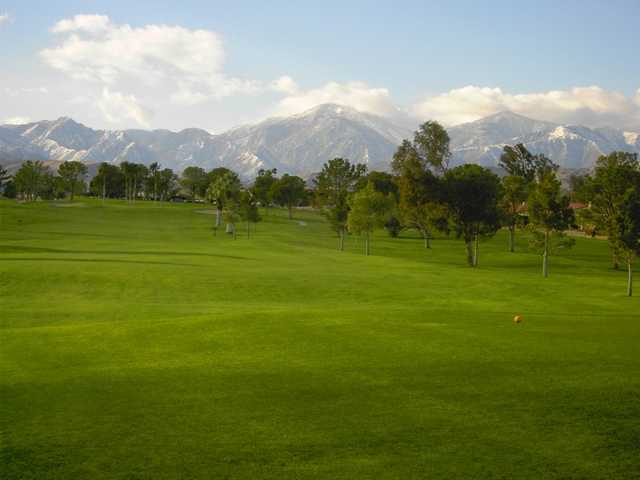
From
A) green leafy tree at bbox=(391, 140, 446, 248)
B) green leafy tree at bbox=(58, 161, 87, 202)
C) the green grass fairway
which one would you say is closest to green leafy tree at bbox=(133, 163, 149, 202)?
green leafy tree at bbox=(58, 161, 87, 202)

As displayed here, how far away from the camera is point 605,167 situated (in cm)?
4853

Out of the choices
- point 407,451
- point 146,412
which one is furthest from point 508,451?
point 146,412

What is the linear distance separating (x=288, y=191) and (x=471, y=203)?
8814 centimetres

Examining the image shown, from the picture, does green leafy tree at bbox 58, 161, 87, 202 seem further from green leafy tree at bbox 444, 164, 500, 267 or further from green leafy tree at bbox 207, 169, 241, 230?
green leafy tree at bbox 444, 164, 500, 267

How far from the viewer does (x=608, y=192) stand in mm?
46625

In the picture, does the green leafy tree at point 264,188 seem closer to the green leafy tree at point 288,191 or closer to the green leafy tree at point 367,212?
the green leafy tree at point 288,191

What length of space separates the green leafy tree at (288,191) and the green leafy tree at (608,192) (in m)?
107

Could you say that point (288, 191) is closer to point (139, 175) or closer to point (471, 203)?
point (139, 175)

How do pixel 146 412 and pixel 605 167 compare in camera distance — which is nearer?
pixel 146 412

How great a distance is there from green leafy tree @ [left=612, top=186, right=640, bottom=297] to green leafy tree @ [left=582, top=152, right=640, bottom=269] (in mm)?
219

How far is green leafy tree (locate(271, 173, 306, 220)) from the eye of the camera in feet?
498

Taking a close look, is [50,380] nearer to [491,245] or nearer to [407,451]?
[407,451]

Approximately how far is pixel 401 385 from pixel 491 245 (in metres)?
94.3

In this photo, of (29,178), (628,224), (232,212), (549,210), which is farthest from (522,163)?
(29,178)
